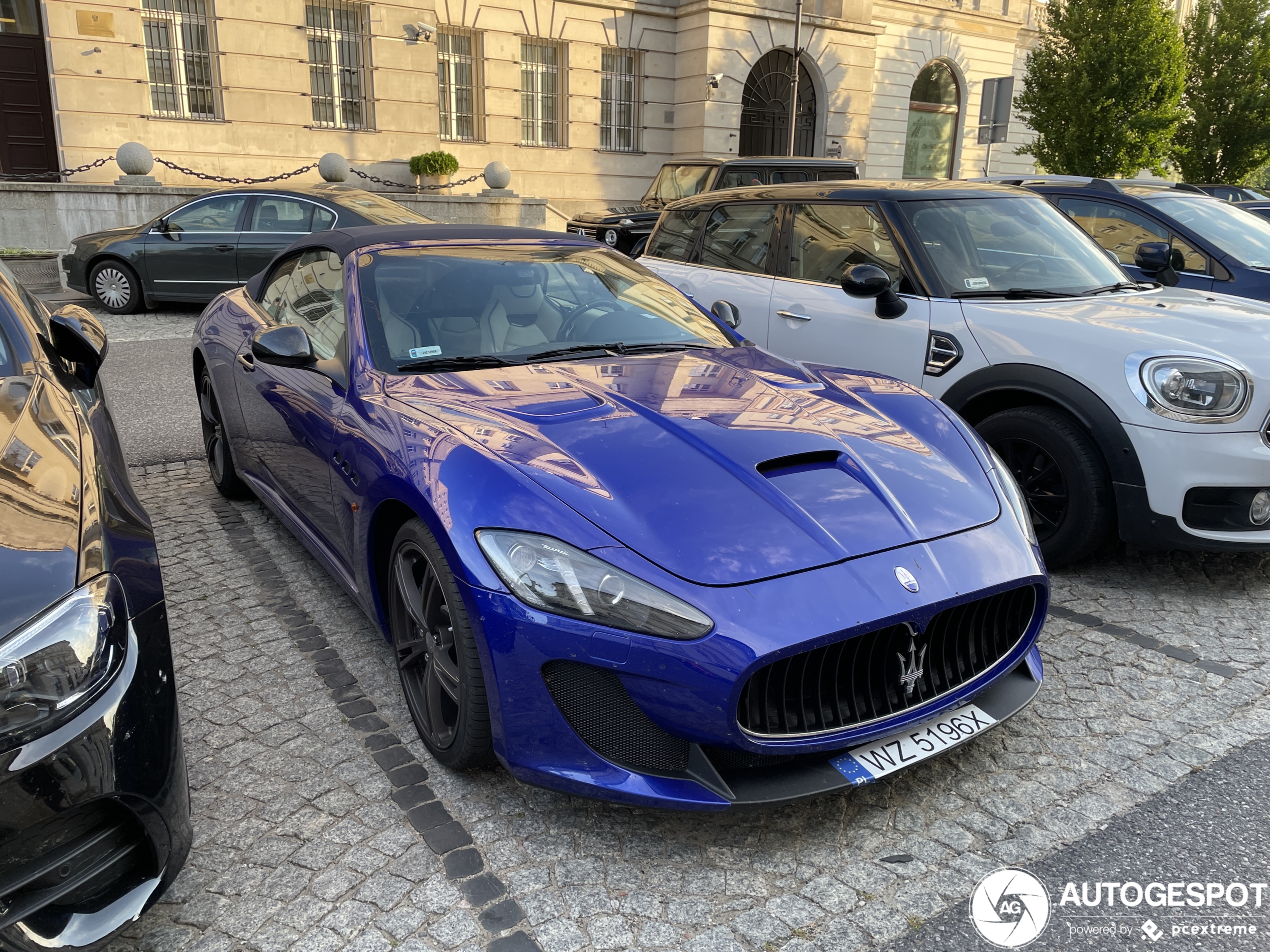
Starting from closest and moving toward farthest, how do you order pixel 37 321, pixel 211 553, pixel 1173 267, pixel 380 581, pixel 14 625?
pixel 14 625 → pixel 380 581 → pixel 37 321 → pixel 211 553 → pixel 1173 267

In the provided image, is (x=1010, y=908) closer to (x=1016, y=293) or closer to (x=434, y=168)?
(x=1016, y=293)

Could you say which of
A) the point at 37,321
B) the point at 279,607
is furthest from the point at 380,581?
the point at 37,321

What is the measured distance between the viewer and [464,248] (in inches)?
155

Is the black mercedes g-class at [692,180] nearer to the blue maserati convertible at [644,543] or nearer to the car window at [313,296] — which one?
the car window at [313,296]

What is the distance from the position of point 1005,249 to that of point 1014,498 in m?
2.63

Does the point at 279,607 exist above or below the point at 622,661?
below

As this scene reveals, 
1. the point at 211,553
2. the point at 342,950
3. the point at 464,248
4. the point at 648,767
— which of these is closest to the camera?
the point at 342,950

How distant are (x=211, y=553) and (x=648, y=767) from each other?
308cm

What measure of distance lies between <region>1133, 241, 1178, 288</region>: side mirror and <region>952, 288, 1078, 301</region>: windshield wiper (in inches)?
66.8

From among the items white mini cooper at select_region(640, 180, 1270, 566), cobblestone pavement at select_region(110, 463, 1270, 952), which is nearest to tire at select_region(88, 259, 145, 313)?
white mini cooper at select_region(640, 180, 1270, 566)

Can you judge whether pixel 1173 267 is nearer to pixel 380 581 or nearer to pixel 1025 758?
pixel 1025 758

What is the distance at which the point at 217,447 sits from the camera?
538cm

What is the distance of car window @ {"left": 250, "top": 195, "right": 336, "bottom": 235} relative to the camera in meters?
11.5

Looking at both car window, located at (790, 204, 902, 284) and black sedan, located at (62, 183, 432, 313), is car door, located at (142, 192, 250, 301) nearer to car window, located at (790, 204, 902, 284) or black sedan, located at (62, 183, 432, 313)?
black sedan, located at (62, 183, 432, 313)
